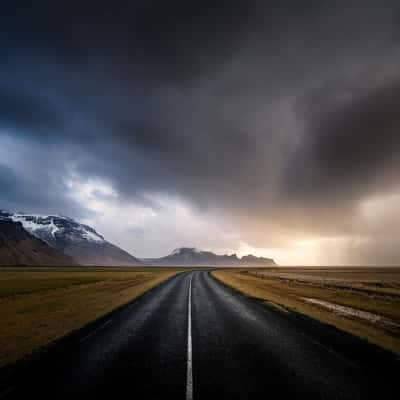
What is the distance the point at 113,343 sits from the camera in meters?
8.76

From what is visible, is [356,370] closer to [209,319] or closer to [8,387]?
[209,319]

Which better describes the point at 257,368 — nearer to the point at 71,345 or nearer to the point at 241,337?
the point at 241,337

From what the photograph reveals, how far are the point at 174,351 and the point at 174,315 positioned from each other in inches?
240

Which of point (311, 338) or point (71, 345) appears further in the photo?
point (311, 338)

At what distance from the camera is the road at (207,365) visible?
Result: 5449 mm

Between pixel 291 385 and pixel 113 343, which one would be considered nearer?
pixel 291 385

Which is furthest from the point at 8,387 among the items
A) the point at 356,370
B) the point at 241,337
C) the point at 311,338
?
the point at 311,338

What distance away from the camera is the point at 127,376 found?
612 centimetres

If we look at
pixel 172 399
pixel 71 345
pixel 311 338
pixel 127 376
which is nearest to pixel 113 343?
pixel 71 345

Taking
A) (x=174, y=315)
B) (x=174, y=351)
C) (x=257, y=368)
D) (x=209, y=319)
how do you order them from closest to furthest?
1. (x=257, y=368)
2. (x=174, y=351)
3. (x=209, y=319)
4. (x=174, y=315)

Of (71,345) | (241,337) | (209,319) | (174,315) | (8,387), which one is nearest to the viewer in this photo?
(8,387)

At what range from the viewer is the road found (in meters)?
5.45

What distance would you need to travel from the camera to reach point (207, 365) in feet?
22.4

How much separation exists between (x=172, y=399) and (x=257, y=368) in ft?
9.17
